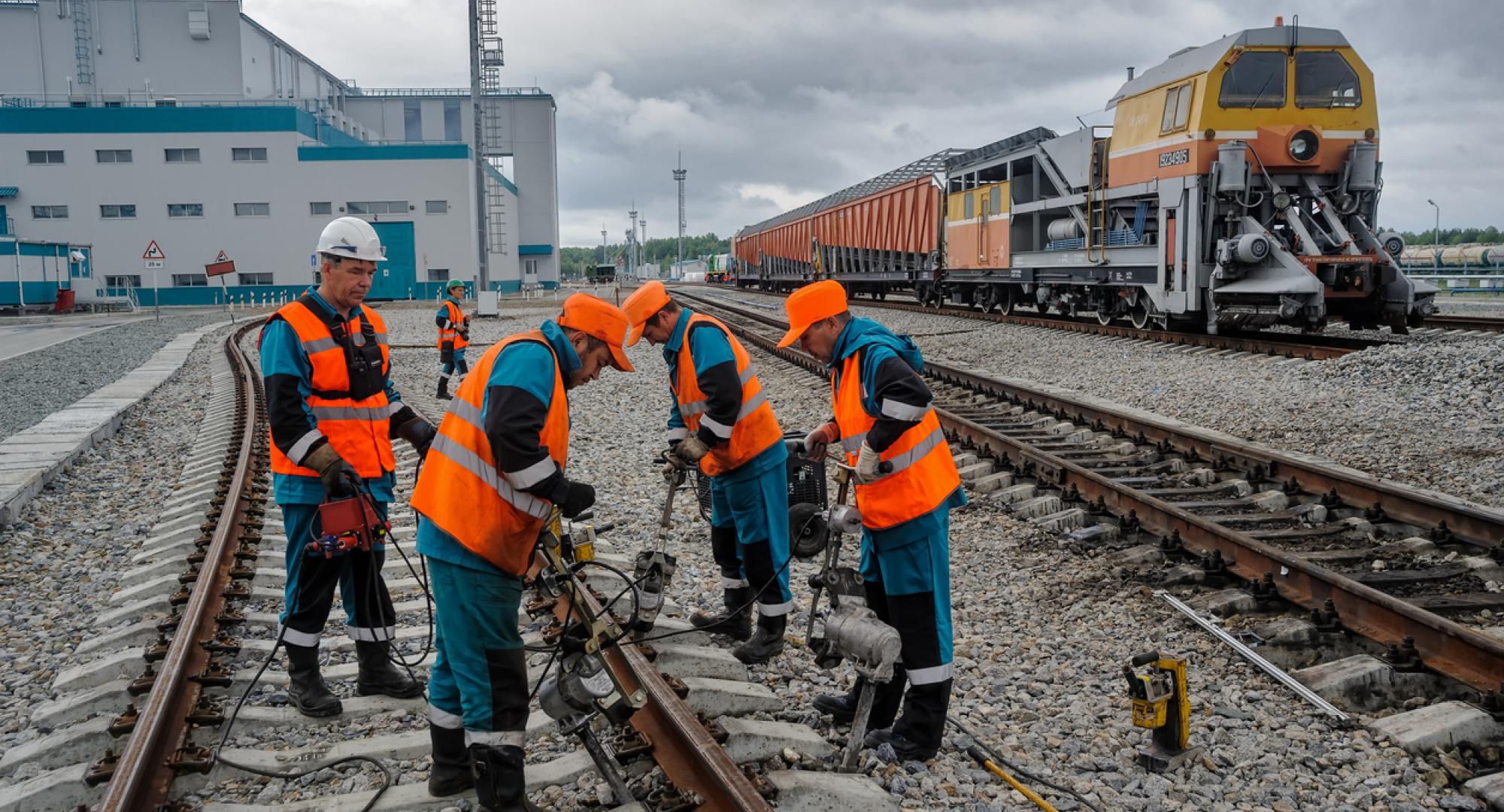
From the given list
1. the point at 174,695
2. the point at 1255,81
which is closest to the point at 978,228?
the point at 1255,81

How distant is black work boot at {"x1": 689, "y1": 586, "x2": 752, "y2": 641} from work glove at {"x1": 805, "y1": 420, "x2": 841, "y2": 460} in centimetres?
85

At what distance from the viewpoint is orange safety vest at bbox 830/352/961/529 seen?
4.06 meters

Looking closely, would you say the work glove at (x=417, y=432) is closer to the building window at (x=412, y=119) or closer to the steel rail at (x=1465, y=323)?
the steel rail at (x=1465, y=323)

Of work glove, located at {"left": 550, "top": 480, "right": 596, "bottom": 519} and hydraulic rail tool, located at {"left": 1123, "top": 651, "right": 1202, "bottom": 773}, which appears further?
hydraulic rail tool, located at {"left": 1123, "top": 651, "right": 1202, "bottom": 773}

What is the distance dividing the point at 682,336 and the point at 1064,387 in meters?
8.83

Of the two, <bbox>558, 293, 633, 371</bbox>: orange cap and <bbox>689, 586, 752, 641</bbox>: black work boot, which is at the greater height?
<bbox>558, 293, 633, 371</bbox>: orange cap

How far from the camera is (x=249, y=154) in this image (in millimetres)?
54344

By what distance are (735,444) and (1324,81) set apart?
13372 millimetres

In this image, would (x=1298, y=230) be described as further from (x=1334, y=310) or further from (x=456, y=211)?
(x=456, y=211)

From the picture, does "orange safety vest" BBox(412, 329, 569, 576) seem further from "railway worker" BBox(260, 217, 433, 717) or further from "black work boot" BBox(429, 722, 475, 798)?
"railway worker" BBox(260, 217, 433, 717)

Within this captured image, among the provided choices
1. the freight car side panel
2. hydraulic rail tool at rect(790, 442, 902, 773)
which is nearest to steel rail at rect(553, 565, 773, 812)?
hydraulic rail tool at rect(790, 442, 902, 773)

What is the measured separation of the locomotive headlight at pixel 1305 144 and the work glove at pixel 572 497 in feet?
46.2

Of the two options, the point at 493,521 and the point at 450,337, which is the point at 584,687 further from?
the point at 450,337

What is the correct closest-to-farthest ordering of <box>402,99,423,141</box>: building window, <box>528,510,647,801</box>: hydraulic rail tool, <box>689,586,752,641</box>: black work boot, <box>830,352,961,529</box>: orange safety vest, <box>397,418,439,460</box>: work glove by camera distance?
<box>528,510,647,801</box>: hydraulic rail tool < <box>830,352,961,529</box>: orange safety vest < <box>397,418,439,460</box>: work glove < <box>689,586,752,641</box>: black work boot < <box>402,99,423,141</box>: building window
